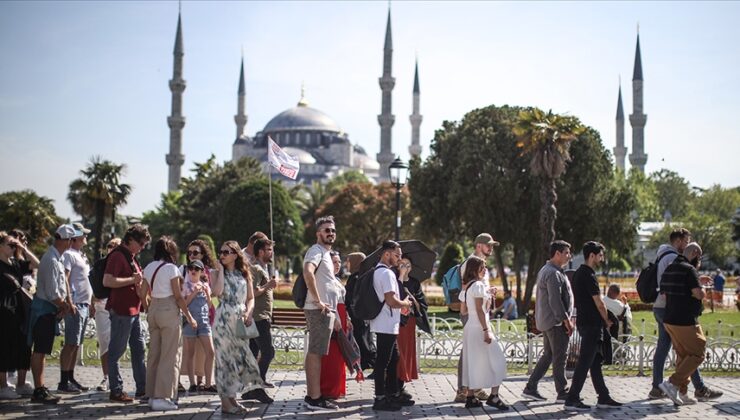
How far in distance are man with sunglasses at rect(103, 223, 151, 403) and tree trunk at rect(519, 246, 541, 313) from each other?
68.9 ft

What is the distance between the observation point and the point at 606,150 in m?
34.1

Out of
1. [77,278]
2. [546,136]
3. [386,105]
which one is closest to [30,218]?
[546,136]

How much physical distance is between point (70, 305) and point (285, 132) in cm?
12413

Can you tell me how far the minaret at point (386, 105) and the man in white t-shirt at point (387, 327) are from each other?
2804 inches

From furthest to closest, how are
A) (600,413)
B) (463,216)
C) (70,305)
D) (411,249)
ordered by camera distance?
(463,216) < (411,249) < (70,305) < (600,413)

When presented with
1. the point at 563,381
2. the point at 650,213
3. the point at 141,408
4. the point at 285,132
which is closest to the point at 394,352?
the point at 563,381

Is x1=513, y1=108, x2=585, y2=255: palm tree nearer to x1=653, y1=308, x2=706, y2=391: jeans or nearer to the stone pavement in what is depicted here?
the stone pavement

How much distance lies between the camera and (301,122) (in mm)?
133750

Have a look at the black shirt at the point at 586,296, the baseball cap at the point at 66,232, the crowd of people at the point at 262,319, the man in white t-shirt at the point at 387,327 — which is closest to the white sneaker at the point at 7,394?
the crowd of people at the point at 262,319

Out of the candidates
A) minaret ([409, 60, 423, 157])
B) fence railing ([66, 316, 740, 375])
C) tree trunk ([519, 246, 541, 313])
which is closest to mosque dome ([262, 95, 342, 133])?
minaret ([409, 60, 423, 157])

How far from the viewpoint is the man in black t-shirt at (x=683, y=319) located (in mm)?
8867

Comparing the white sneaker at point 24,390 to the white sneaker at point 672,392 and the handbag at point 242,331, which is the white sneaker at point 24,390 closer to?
the handbag at point 242,331

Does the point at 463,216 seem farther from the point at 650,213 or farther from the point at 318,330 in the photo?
the point at 650,213

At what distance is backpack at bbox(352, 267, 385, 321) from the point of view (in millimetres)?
8406
